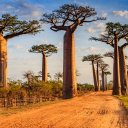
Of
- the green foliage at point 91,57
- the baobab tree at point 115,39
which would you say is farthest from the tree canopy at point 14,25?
the green foliage at point 91,57

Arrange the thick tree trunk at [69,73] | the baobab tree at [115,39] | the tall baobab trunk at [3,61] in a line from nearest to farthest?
the tall baobab trunk at [3,61]
the thick tree trunk at [69,73]
the baobab tree at [115,39]

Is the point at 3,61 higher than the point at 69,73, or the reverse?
the point at 3,61

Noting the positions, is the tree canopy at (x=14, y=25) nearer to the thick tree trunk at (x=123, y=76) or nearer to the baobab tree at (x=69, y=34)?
the baobab tree at (x=69, y=34)

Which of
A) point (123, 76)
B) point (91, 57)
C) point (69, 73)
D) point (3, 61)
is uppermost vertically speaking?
point (91, 57)

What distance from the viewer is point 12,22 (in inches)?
550

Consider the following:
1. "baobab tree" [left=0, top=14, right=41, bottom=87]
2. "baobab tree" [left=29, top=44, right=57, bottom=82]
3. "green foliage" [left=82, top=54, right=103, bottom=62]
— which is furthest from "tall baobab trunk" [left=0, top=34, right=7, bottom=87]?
"green foliage" [left=82, top=54, right=103, bottom=62]

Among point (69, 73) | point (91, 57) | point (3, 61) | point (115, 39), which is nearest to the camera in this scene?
point (3, 61)

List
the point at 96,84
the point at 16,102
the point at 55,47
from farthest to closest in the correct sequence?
the point at 96,84
the point at 55,47
the point at 16,102

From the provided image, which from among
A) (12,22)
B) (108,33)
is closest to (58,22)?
(12,22)

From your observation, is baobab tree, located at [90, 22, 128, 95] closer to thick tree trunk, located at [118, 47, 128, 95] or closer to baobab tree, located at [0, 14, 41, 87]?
thick tree trunk, located at [118, 47, 128, 95]

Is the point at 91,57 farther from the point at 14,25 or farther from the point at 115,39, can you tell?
the point at 14,25

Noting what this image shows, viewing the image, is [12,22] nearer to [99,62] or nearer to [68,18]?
[68,18]

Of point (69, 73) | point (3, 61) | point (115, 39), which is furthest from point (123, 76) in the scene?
point (3, 61)

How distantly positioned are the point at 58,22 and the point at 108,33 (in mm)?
7856
